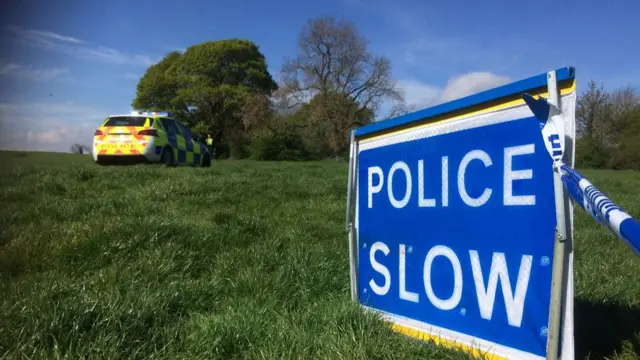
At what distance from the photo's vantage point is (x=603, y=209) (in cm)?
131

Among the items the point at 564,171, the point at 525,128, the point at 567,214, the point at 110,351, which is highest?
the point at 525,128

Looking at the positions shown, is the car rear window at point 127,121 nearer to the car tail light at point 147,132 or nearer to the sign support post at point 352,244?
the car tail light at point 147,132

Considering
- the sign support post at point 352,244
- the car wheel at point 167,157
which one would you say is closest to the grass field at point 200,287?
the sign support post at point 352,244

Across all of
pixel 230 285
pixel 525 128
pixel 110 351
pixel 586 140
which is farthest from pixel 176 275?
pixel 586 140

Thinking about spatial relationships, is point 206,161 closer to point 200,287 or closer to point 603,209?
point 200,287

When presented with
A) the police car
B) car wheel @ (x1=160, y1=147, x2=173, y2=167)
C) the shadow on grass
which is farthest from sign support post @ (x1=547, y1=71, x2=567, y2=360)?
car wheel @ (x1=160, y1=147, x2=173, y2=167)

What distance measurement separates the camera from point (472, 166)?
6.97ft

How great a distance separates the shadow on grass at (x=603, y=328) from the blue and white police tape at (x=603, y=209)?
0.91 metres

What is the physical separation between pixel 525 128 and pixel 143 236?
10.3 ft

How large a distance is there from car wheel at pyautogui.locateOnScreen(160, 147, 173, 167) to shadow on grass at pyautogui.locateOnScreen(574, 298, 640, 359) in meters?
11.7

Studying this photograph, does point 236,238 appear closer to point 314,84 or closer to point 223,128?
point 314,84

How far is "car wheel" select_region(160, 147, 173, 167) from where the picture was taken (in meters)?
12.9

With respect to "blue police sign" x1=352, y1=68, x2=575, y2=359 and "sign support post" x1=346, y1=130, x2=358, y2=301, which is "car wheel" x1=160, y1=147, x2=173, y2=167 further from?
"blue police sign" x1=352, y1=68, x2=575, y2=359

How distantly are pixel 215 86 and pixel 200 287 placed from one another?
4516 centimetres
